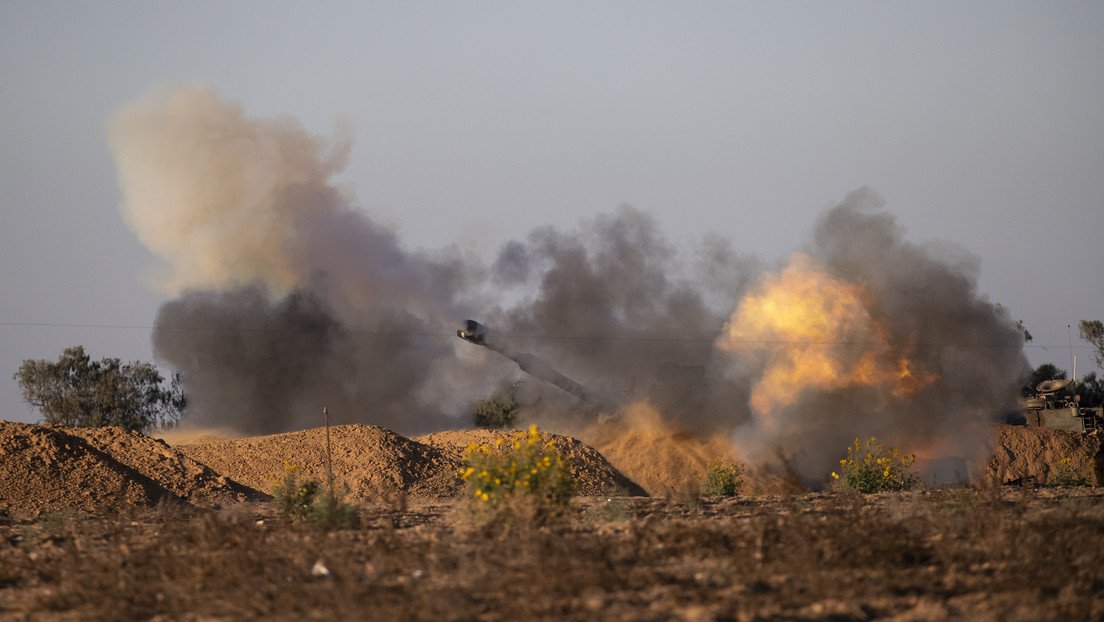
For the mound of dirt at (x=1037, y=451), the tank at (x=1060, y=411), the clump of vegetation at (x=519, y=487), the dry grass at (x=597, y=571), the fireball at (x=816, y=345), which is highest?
the fireball at (x=816, y=345)

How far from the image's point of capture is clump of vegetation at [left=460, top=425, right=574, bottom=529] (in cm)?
1061

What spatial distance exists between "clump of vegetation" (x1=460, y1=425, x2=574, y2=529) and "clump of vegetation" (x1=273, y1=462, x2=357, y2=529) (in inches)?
68.0

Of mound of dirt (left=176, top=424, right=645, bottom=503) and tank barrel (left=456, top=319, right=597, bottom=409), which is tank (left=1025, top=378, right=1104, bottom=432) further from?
mound of dirt (left=176, top=424, right=645, bottom=503)

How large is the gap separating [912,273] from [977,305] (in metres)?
3.00

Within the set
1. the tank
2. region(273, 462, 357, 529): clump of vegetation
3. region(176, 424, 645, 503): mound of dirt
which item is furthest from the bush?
region(273, 462, 357, 529): clump of vegetation

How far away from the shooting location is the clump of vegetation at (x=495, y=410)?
42.8 metres

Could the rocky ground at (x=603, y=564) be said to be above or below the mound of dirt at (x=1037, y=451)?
below

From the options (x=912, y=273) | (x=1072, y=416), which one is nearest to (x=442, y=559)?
(x=912, y=273)

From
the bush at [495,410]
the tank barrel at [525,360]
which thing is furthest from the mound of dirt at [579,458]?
the bush at [495,410]

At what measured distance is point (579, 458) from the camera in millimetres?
27312

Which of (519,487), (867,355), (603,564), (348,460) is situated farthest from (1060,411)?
(603,564)

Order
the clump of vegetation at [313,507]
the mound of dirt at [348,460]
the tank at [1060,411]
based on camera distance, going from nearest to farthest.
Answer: the clump of vegetation at [313,507], the mound of dirt at [348,460], the tank at [1060,411]

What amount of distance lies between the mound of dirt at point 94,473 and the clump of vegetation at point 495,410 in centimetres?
1924

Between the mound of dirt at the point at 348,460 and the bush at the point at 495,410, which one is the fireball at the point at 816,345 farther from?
the bush at the point at 495,410
